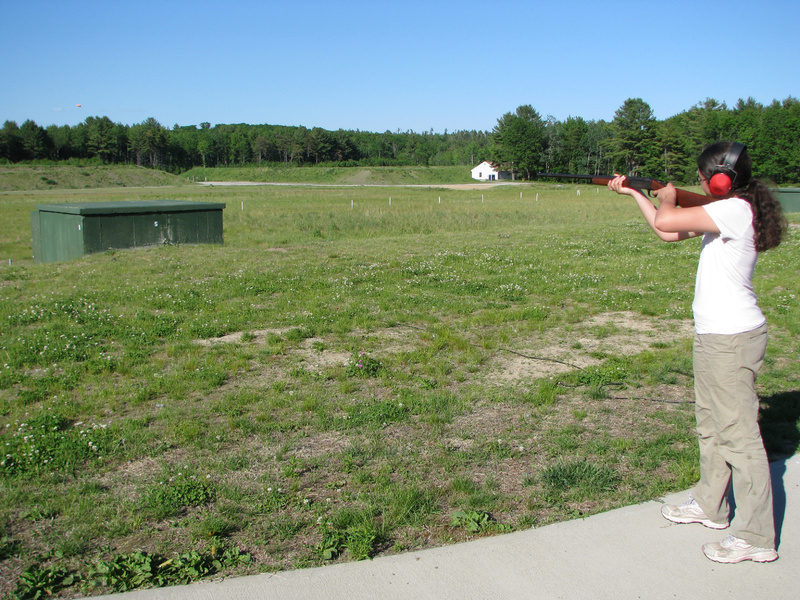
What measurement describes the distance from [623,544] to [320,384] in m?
3.39

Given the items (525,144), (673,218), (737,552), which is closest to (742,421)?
(737,552)

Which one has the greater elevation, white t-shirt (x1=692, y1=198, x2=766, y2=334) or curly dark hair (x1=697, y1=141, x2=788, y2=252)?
curly dark hair (x1=697, y1=141, x2=788, y2=252)

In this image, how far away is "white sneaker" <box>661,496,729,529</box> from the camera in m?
Result: 3.67

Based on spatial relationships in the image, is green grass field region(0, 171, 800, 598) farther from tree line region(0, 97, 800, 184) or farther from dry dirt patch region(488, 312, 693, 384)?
tree line region(0, 97, 800, 184)

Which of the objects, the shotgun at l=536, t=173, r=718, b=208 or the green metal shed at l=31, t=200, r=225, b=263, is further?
the green metal shed at l=31, t=200, r=225, b=263

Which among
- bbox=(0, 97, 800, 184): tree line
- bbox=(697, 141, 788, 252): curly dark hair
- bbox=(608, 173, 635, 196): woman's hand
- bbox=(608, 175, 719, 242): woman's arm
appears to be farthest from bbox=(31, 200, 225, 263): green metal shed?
bbox=(697, 141, 788, 252): curly dark hair

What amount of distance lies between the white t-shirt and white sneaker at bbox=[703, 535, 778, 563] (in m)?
1.13

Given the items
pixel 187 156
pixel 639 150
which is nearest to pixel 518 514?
pixel 639 150

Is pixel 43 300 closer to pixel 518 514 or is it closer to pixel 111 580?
pixel 111 580

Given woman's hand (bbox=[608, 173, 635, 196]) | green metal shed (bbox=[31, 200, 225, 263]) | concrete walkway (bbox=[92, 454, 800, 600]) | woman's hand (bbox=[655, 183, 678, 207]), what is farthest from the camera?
green metal shed (bbox=[31, 200, 225, 263])

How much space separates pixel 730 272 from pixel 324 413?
10.9 feet

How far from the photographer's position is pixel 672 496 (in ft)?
13.2

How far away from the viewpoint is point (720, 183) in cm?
345

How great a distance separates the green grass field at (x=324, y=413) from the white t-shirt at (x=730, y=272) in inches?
52.1
